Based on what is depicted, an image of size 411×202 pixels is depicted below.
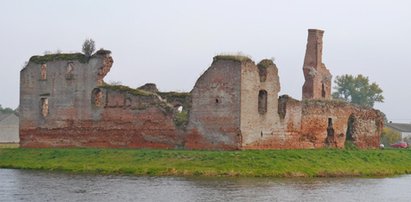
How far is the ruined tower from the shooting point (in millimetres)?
39781

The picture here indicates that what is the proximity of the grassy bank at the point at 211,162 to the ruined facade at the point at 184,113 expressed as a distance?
1845mm

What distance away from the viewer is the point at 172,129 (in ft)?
98.0

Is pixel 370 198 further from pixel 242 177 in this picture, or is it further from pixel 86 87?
pixel 86 87

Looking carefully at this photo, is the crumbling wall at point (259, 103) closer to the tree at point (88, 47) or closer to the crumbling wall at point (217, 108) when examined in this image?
the crumbling wall at point (217, 108)

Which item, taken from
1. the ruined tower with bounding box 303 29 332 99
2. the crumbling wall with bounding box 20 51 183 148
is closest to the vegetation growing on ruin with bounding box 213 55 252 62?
the crumbling wall with bounding box 20 51 183 148

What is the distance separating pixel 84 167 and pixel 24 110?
354 inches

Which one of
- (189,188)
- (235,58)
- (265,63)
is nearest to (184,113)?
(235,58)

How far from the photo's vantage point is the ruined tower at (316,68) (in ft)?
131

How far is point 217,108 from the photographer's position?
94.2 ft

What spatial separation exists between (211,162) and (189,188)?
4.89m

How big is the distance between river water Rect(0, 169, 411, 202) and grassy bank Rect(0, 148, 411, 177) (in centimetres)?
125

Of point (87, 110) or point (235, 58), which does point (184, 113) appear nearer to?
point (235, 58)

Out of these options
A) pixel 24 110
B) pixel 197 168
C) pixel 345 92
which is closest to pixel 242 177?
pixel 197 168

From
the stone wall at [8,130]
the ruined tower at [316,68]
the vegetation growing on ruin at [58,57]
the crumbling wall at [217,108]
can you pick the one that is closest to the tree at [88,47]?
the vegetation growing on ruin at [58,57]
